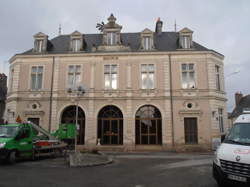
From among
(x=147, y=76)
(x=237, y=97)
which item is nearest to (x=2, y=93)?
(x=147, y=76)

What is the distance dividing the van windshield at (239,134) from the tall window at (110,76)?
1369cm

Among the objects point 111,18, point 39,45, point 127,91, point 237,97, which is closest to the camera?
point 127,91

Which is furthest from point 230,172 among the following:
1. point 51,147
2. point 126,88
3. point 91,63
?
point 91,63

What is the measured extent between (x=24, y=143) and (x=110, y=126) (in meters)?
8.90

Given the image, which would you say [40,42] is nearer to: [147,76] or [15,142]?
[147,76]

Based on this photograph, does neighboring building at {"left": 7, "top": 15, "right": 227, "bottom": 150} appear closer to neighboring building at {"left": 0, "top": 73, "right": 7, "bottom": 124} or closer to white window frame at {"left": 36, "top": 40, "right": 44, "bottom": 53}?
white window frame at {"left": 36, "top": 40, "right": 44, "bottom": 53}

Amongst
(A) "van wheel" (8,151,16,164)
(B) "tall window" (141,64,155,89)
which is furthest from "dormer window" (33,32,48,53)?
(A) "van wheel" (8,151,16,164)

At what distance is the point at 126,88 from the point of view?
1938 cm

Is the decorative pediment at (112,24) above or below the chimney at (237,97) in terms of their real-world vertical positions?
above

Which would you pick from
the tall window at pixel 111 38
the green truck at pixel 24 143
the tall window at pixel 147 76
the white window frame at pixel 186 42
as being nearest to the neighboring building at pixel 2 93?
the tall window at pixel 111 38

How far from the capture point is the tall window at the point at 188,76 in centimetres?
1944

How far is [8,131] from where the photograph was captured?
11.2 m

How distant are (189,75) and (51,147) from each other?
1279 centimetres

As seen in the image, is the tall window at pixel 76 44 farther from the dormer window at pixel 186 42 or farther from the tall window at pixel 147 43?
the dormer window at pixel 186 42
